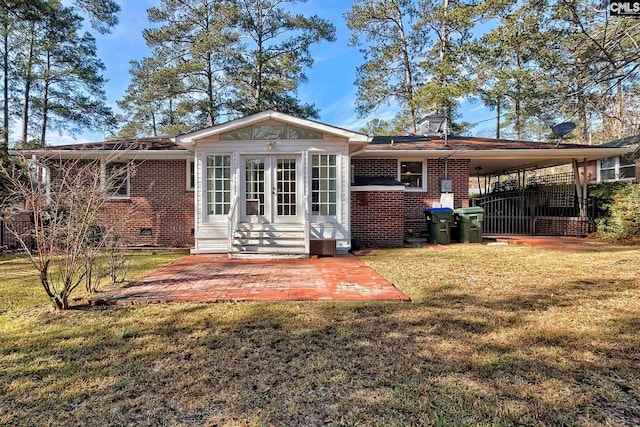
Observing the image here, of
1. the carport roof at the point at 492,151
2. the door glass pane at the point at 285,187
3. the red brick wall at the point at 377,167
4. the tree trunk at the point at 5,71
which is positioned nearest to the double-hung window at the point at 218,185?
the door glass pane at the point at 285,187

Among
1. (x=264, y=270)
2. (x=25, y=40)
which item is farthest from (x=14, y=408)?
(x=25, y=40)

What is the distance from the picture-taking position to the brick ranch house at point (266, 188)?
345 inches

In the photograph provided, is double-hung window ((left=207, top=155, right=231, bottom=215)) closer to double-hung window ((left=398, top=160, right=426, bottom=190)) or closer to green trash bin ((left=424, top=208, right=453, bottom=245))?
double-hung window ((left=398, top=160, right=426, bottom=190))

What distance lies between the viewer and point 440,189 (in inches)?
452

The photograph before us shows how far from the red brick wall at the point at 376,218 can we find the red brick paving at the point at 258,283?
2.58 m

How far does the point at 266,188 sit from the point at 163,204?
4.28 m

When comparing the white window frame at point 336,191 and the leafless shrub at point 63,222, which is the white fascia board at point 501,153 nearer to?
the white window frame at point 336,191

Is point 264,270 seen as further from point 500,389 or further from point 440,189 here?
point 440,189

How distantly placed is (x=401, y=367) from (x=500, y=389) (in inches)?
28.2

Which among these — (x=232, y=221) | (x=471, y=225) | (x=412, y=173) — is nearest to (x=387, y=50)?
(x=412, y=173)

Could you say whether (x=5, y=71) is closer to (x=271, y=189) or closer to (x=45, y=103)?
(x=45, y=103)

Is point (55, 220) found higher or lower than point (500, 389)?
higher

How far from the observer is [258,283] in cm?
546

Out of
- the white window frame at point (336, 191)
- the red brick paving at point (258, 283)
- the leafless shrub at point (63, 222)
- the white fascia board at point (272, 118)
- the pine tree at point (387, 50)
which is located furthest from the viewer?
the pine tree at point (387, 50)
